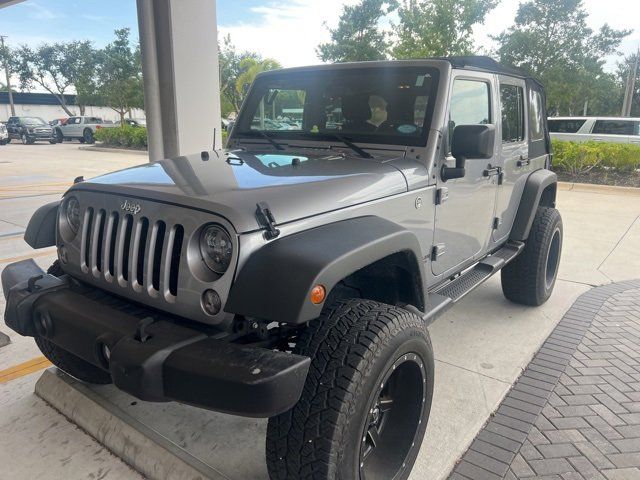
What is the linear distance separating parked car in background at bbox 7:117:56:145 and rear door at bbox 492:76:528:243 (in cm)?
2998

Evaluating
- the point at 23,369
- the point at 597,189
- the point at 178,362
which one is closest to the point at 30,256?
the point at 23,369

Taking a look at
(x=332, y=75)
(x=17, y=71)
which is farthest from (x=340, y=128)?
(x=17, y=71)

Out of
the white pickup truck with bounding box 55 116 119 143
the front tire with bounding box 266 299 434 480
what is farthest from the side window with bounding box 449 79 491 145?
the white pickup truck with bounding box 55 116 119 143

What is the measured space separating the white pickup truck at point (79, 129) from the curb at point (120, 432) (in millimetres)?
28449

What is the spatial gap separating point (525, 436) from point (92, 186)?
249 centimetres

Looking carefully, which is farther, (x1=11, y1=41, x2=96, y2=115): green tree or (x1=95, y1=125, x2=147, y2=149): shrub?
(x1=11, y1=41, x2=96, y2=115): green tree

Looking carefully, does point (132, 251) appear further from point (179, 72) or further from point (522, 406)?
point (179, 72)

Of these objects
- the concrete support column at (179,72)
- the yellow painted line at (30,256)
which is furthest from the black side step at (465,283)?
the yellow painted line at (30,256)

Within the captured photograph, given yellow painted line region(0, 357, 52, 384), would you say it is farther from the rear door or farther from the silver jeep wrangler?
the rear door

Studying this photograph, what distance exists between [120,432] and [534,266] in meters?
3.27

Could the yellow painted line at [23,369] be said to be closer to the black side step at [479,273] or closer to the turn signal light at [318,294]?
the turn signal light at [318,294]

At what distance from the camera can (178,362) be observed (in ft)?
5.48

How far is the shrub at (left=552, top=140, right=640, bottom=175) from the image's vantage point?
11.3 m

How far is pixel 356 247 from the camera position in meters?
1.89
